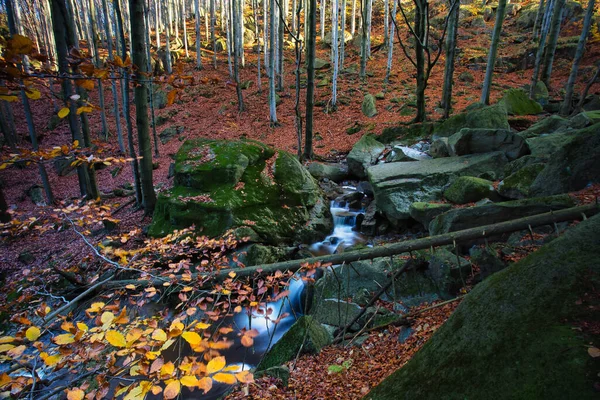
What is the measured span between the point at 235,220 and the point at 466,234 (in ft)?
16.5

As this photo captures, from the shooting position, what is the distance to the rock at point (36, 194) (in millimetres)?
12958

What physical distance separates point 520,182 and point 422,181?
2156 mm

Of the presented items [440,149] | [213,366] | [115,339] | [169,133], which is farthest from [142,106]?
[169,133]

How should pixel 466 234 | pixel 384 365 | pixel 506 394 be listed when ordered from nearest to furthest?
pixel 506 394, pixel 384 365, pixel 466 234

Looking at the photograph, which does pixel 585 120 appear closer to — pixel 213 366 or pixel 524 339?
pixel 524 339

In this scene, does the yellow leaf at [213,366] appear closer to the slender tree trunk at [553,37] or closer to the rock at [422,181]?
the rock at [422,181]

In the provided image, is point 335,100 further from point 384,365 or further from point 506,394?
point 506,394

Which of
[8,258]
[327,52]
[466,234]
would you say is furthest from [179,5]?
[466,234]

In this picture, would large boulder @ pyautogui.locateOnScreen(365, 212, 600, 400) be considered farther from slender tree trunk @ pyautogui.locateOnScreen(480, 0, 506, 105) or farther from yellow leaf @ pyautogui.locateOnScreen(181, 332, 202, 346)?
slender tree trunk @ pyautogui.locateOnScreen(480, 0, 506, 105)

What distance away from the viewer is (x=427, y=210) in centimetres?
639

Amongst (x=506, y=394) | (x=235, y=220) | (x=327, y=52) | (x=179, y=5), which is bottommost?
(x=235, y=220)

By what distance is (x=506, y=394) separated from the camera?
114 centimetres

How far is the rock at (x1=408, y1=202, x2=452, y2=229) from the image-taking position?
246 inches

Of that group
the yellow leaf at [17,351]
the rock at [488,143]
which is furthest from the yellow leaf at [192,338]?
the rock at [488,143]
